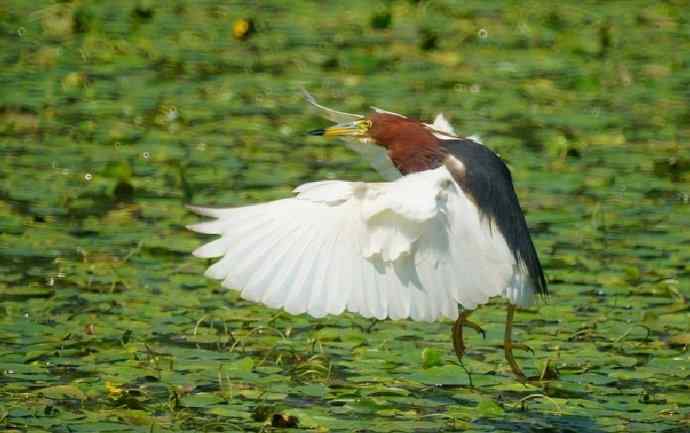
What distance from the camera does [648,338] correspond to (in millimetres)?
6758

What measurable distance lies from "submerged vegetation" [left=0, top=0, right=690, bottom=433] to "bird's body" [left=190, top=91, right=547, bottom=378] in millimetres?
559

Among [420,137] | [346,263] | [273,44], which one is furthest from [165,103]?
[346,263]

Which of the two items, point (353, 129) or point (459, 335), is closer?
point (459, 335)

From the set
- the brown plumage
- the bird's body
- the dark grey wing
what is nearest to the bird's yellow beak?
the brown plumage

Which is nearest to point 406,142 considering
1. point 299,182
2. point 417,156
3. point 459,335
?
point 417,156

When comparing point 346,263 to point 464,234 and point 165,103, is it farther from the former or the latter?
point 165,103

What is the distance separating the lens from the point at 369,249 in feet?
17.5

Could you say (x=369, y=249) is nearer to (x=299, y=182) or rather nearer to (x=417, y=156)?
(x=417, y=156)

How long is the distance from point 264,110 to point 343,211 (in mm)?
5216

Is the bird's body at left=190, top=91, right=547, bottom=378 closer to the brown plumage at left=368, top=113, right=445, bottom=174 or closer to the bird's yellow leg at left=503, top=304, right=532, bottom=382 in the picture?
the brown plumage at left=368, top=113, right=445, bottom=174

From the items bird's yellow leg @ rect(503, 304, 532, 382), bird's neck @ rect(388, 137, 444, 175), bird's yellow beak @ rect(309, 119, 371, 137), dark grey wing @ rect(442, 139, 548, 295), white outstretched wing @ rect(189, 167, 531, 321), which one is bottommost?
bird's yellow leg @ rect(503, 304, 532, 382)

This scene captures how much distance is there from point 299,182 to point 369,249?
3.60 m

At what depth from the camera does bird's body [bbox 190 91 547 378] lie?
207 inches

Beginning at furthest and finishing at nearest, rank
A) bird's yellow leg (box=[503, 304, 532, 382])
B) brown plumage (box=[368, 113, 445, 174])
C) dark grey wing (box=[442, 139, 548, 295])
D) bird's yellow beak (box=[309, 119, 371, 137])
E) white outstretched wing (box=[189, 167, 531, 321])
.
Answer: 1. bird's yellow beak (box=[309, 119, 371, 137])
2. bird's yellow leg (box=[503, 304, 532, 382])
3. brown plumage (box=[368, 113, 445, 174])
4. dark grey wing (box=[442, 139, 548, 295])
5. white outstretched wing (box=[189, 167, 531, 321])
